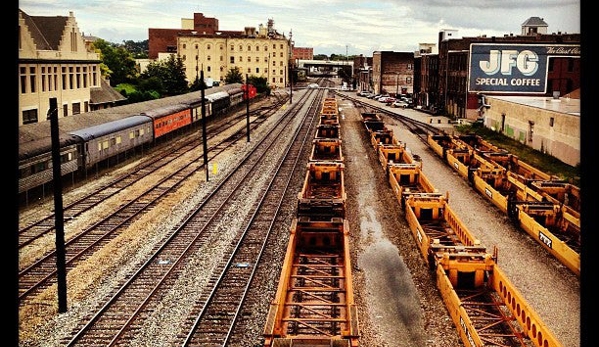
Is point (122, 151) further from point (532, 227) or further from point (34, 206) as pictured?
point (532, 227)

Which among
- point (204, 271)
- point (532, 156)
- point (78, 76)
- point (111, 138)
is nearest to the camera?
point (204, 271)

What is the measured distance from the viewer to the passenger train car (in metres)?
21.7

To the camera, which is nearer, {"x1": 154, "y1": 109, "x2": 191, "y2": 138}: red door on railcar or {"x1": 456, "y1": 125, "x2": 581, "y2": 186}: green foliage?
{"x1": 456, "y1": 125, "x2": 581, "y2": 186}: green foliage

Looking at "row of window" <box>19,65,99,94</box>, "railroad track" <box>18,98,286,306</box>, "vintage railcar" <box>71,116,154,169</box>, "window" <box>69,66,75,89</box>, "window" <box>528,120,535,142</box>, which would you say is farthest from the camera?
"window" <box>69,66,75,89</box>

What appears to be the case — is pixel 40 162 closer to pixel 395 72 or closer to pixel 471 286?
pixel 471 286

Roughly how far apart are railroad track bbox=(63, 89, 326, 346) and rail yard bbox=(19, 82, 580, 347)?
6 centimetres

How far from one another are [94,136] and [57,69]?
37.8 feet

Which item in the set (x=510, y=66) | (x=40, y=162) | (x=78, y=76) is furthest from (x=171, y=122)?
(x=510, y=66)

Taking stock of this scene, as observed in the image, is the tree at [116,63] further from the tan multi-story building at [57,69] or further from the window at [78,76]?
the window at [78,76]

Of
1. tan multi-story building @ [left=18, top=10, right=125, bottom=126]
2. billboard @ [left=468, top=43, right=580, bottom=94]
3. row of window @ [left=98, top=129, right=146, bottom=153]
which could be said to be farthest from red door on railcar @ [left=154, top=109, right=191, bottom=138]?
billboard @ [left=468, top=43, right=580, bottom=94]

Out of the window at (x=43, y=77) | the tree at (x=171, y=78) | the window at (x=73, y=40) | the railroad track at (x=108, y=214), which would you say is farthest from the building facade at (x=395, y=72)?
the window at (x=43, y=77)

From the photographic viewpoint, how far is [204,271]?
15.6m

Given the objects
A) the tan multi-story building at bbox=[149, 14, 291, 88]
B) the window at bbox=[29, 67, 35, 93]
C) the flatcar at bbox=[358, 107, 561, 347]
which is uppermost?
the tan multi-story building at bbox=[149, 14, 291, 88]

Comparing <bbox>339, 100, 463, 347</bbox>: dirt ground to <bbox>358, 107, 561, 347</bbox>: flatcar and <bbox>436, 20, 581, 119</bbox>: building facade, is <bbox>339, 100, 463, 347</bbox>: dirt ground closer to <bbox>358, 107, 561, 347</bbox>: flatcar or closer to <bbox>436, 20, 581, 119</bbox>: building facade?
<bbox>358, 107, 561, 347</bbox>: flatcar
